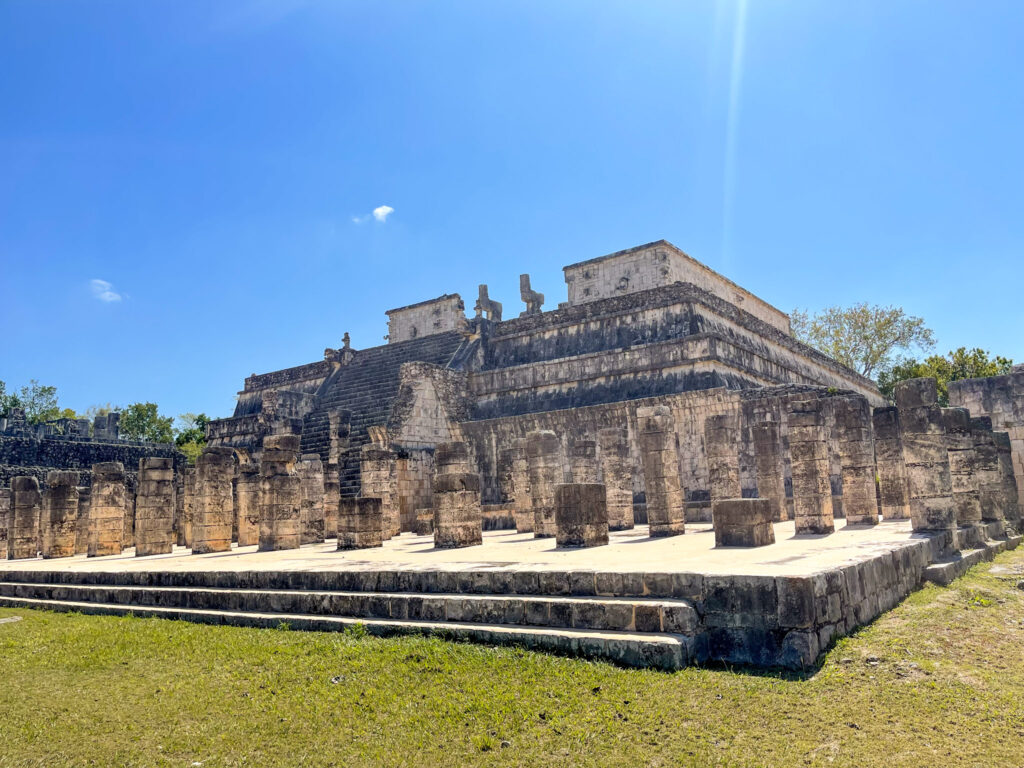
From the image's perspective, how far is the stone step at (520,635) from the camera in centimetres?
543

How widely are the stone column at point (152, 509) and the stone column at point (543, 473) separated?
7657 millimetres

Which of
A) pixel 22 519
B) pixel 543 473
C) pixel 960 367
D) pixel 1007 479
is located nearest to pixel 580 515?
pixel 543 473

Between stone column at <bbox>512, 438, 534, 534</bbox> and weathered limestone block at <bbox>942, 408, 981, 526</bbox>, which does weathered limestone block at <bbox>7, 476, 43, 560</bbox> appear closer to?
stone column at <bbox>512, 438, 534, 534</bbox>

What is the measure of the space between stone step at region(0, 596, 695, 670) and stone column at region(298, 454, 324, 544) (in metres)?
7.69

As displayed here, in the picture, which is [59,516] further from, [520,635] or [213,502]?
[520,635]

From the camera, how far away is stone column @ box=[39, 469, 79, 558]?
16.4m

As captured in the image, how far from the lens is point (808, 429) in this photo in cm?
1137

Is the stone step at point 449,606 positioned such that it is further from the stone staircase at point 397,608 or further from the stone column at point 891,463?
the stone column at point 891,463

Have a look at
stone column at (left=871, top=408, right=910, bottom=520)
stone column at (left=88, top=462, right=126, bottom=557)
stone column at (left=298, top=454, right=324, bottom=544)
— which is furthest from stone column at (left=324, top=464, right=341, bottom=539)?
stone column at (left=871, top=408, right=910, bottom=520)

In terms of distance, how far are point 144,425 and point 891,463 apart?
5468cm

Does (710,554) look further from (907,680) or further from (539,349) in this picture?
(539,349)

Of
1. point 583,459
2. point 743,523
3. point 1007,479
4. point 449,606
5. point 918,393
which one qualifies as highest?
point 918,393

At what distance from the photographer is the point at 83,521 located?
1800 cm

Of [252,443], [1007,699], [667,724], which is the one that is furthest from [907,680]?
[252,443]
